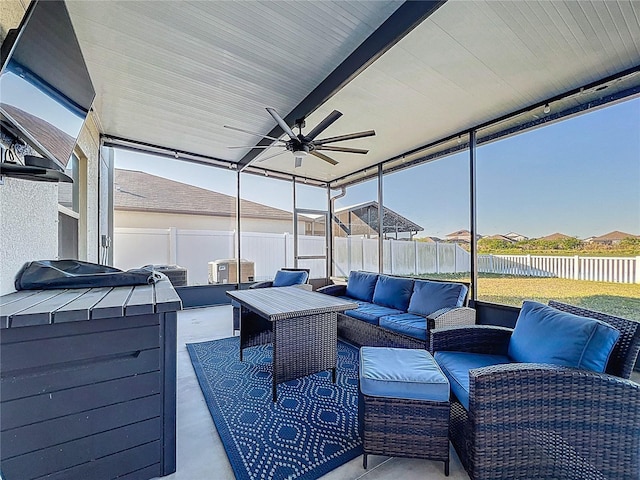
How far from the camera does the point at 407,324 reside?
120 inches

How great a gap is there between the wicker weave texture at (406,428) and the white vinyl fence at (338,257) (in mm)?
3105

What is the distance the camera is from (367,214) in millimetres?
6395

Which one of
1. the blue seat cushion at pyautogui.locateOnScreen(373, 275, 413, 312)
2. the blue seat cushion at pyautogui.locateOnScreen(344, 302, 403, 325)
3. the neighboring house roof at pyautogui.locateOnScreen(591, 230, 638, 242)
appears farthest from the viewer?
the blue seat cushion at pyautogui.locateOnScreen(373, 275, 413, 312)

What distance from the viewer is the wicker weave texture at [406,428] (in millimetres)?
1574

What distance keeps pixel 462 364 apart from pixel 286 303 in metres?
1.53

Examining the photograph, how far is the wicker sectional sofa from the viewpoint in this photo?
2920mm

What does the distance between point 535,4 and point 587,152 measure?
2.24m

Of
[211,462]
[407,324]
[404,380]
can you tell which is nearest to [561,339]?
[404,380]

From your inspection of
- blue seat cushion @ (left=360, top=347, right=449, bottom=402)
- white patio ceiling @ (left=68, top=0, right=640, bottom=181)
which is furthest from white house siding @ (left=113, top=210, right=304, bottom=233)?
blue seat cushion @ (left=360, top=347, right=449, bottom=402)

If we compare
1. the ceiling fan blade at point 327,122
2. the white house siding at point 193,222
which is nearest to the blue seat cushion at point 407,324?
the ceiling fan blade at point 327,122

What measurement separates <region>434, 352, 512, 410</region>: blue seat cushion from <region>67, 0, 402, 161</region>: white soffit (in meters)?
2.67

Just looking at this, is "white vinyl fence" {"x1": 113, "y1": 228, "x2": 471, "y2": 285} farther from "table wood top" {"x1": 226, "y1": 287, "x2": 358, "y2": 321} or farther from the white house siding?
"table wood top" {"x1": 226, "y1": 287, "x2": 358, "y2": 321}

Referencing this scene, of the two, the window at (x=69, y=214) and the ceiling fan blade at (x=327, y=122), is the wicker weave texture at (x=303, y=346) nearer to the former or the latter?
the ceiling fan blade at (x=327, y=122)

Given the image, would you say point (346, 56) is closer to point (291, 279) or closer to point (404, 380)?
point (404, 380)
